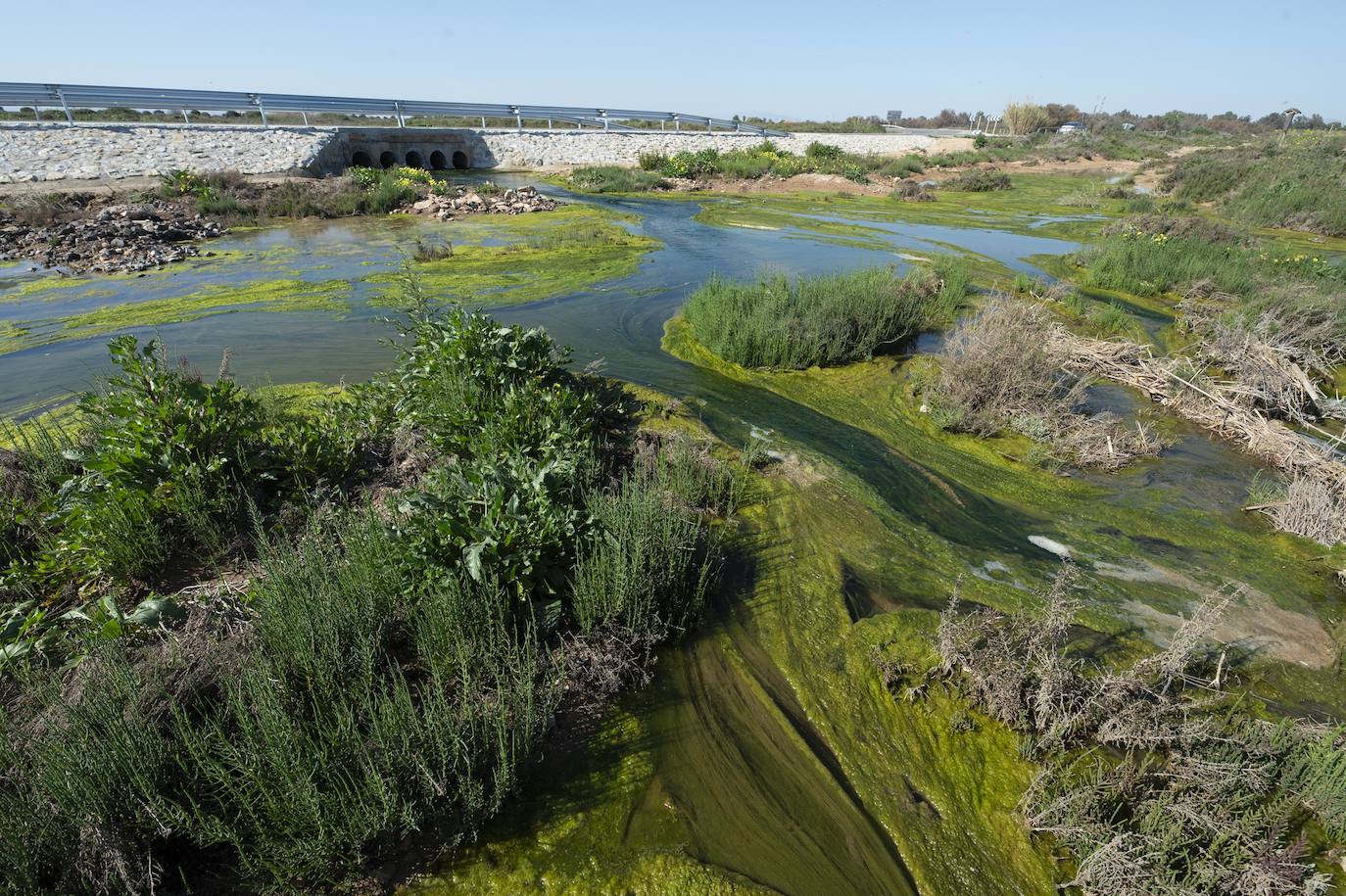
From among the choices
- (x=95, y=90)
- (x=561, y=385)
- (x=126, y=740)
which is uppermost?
(x=95, y=90)

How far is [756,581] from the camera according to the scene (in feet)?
12.0

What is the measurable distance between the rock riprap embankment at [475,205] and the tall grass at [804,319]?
12020 mm

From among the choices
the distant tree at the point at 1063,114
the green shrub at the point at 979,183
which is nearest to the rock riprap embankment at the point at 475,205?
the green shrub at the point at 979,183

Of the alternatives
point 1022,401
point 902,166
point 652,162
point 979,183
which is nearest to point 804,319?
point 1022,401

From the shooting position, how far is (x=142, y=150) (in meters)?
19.8

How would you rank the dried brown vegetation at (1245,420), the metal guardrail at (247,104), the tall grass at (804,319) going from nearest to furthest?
the dried brown vegetation at (1245,420) < the tall grass at (804,319) < the metal guardrail at (247,104)

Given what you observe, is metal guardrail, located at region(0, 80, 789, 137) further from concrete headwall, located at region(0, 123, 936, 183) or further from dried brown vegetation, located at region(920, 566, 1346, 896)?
dried brown vegetation, located at region(920, 566, 1346, 896)

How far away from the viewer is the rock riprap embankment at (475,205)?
57.8 feet

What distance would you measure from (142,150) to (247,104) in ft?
26.3

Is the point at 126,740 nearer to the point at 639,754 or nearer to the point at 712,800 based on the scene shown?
the point at 639,754

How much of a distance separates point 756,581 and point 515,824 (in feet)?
6.22

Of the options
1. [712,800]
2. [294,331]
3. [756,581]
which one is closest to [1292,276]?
[756,581]

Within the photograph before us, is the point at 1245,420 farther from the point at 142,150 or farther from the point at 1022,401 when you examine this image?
the point at 142,150

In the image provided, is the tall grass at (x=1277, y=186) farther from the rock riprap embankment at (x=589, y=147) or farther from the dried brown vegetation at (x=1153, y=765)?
the dried brown vegetation at (x=1153, y=765)
